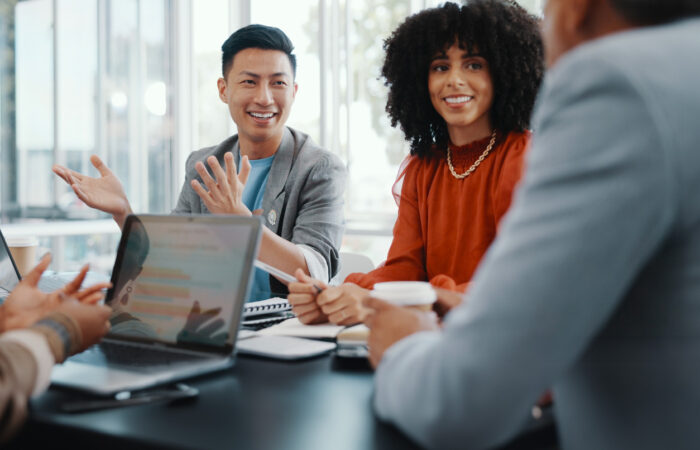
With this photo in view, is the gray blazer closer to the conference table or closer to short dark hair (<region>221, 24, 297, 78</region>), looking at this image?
short dark hair (<region>221, 24, 297, 78</region>)

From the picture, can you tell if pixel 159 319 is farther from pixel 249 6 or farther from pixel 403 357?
pixel 249 6

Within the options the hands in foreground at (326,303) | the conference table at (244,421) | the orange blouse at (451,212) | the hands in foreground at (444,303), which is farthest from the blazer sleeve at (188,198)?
the conference table at (244,421)

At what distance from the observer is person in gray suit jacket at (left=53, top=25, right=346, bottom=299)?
1899 mm

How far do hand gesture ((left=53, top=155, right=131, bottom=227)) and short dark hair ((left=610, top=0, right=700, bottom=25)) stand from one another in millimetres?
1535

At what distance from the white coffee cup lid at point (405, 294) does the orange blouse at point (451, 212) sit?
0.56 meters

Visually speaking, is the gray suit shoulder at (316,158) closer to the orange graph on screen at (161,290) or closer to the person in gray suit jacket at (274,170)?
the person in gray suit jacket at (274,170)

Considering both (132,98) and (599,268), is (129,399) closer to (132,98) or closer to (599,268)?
(599,268)

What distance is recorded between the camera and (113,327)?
1.06 metres

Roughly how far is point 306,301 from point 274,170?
1.02m

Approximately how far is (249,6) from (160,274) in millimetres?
3518

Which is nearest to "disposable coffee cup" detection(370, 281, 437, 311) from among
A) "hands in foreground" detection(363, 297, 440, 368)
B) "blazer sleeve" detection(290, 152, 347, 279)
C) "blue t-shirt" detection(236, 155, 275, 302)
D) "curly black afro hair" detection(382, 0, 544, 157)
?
"hands in foreground" detection(363, 297, 440, 368)

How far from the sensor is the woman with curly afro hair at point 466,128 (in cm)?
167

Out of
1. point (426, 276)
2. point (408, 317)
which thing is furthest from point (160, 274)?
point (426, 276)

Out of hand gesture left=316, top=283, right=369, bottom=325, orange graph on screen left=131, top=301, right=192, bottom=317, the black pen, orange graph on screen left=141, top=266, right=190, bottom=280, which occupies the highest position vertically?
orange graph on screen left=141, top=266, right=190, bottom=280
